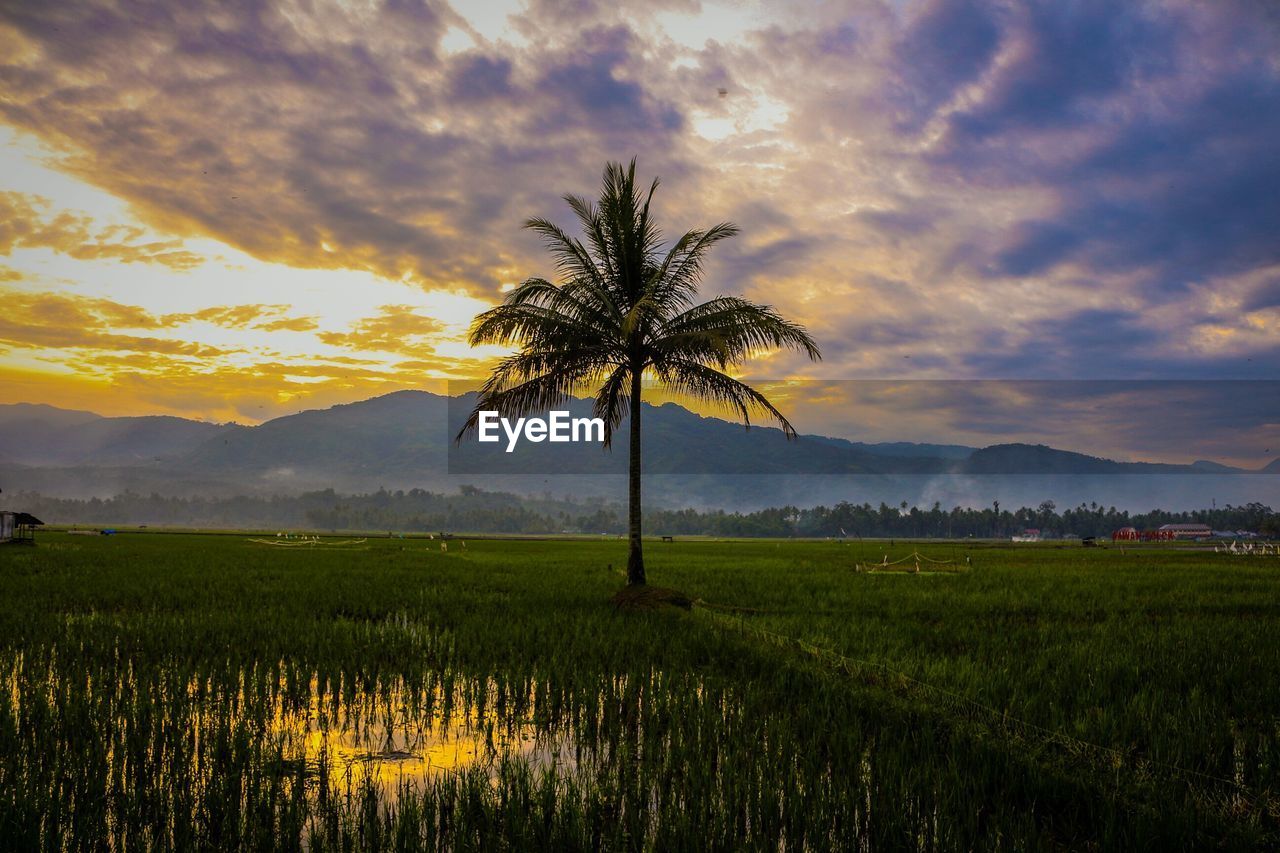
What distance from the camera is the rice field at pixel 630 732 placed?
172 inches

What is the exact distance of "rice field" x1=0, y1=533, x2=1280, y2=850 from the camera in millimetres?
4359

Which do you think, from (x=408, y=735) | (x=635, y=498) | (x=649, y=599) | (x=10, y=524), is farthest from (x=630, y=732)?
(x=10, y=524)

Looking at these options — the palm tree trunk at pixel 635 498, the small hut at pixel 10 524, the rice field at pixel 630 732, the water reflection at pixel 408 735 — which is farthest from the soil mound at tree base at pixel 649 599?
the small hut at pixel 10 524

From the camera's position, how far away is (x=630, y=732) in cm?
646

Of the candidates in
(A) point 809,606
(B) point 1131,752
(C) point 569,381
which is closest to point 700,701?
(B) point 1131,752

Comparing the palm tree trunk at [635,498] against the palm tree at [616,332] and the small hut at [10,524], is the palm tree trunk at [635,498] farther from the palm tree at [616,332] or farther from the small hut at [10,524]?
the small hut at [10,524]

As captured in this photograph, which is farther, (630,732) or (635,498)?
(635,498)

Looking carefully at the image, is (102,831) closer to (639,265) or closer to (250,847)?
(250,847)

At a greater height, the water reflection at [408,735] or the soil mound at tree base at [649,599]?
the water reflection at [408,735]

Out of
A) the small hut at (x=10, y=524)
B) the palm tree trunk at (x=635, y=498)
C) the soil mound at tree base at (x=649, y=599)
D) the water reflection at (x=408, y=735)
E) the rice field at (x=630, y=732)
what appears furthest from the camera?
the small hut at (x=10, y=524)

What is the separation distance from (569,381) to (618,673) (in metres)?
11.4

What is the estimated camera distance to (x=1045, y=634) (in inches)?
478

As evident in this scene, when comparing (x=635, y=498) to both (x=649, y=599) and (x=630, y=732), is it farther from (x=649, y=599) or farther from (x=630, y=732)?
(x=630, y=732)

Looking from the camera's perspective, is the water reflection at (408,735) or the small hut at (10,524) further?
the small hut at (10,524)
